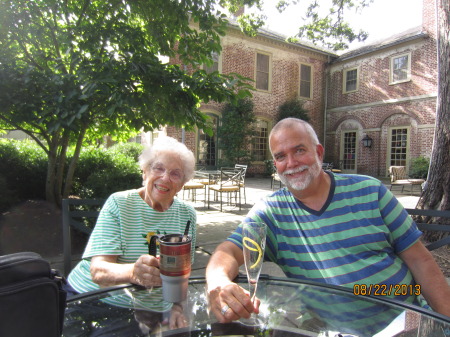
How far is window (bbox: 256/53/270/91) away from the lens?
→ 49.0 ft

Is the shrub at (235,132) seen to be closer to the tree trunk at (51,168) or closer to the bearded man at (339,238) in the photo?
the tree trunk at (51,168)

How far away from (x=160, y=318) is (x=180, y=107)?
256cm

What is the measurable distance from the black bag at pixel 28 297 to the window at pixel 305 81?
17.1m

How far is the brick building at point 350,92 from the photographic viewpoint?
513 inches

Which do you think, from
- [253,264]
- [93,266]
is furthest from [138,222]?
[253,264]

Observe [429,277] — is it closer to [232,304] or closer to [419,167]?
[232,304]

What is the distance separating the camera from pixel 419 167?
12008mm

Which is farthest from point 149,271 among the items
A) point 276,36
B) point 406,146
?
point 276,36

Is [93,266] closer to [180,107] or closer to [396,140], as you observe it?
[180,107]

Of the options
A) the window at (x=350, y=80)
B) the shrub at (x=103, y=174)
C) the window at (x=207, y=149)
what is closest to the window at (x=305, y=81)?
the window at (x=350, y=80)

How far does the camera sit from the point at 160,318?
125 cm

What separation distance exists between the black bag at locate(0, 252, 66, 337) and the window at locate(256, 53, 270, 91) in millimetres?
15027

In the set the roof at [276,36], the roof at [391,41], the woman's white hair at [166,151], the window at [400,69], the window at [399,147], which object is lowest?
the woman's white hair at [166,151]

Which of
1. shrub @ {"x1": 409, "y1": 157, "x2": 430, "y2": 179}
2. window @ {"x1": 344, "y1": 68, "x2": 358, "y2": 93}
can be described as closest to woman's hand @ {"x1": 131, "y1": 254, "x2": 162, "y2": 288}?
shrub @ {"x1": 409, "y1": 157, "x2": 430, "y2": 179}
